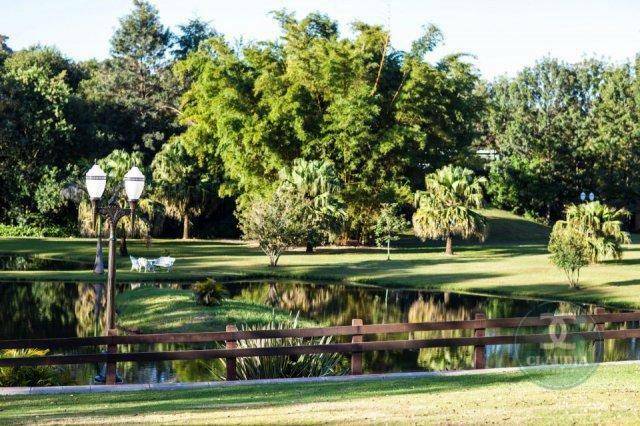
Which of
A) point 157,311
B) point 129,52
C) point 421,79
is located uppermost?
point 129,52

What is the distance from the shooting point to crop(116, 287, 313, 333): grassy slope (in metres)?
27.5

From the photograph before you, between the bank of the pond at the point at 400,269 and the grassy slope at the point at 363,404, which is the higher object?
the bank of the pond at the point at 400,269

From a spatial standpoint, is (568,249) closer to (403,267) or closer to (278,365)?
(403,267)

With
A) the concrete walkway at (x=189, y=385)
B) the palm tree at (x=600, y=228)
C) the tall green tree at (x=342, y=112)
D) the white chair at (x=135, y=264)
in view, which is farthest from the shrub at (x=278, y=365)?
the tall green tree at (x=342, y=112)

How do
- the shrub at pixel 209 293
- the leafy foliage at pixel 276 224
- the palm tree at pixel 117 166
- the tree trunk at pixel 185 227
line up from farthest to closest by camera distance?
the tree trunk at pixel 185 227, the palm tree at pixel 117 166, the leafy foliage at pixel 276 224, the shrub at pixel 209 293

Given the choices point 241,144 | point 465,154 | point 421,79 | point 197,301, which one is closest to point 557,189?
point 465,154

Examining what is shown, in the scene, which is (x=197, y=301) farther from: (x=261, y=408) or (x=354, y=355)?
(x=261, y=408)

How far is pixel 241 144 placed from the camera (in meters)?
64.1

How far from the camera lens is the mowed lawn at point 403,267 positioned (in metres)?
38.8

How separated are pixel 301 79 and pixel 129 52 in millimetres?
33130

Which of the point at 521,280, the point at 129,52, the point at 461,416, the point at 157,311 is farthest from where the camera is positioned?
the point at 129,52

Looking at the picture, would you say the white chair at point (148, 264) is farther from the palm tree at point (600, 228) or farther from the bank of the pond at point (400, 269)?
the palm tree at point (600, 228)

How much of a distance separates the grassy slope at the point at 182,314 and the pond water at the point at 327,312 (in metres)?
1.10

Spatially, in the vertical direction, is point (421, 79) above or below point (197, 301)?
above
